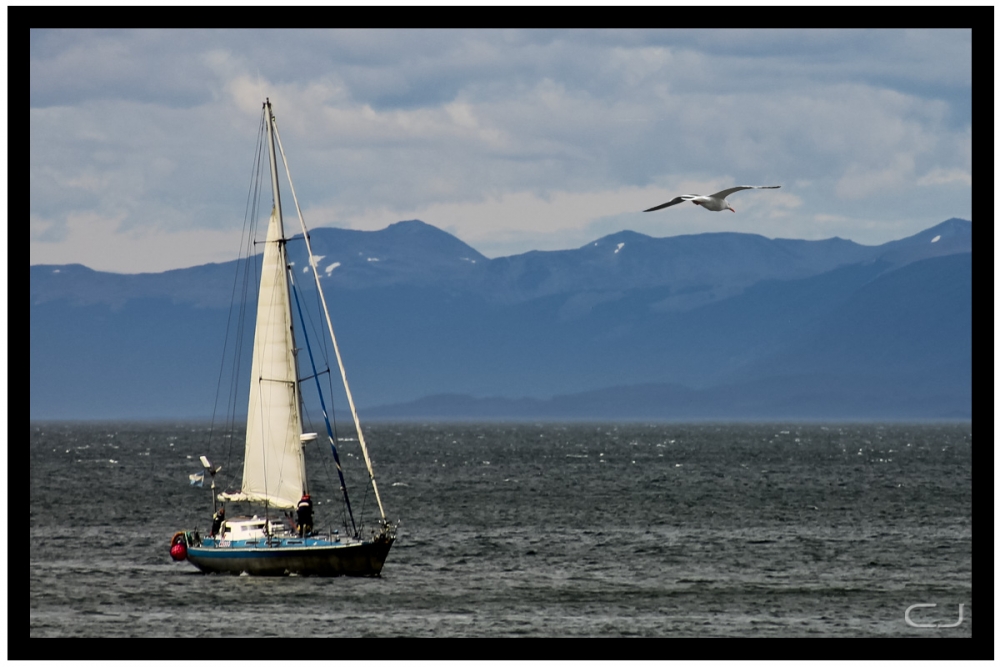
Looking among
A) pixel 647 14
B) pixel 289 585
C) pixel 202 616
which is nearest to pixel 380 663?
pixel 647 14

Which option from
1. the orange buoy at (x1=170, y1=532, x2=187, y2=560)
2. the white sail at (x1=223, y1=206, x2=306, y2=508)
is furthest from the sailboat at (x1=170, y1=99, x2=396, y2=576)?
the orange buoy at (x1=170, y1=532, x2=187, y2=560)

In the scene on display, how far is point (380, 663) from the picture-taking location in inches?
1196

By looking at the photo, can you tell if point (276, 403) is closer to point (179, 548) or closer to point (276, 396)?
point (276, 396)

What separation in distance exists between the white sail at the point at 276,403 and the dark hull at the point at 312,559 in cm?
183

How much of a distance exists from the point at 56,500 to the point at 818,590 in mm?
56262

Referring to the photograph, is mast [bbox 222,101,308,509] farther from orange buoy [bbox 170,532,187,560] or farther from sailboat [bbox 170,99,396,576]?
orange buoy [bbox 170,532,187,560]

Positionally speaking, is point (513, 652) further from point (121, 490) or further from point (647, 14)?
point (121, 490)

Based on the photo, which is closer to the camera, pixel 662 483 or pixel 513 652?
pixel 513 652

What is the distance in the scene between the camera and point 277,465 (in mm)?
56969

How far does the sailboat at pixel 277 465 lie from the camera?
56.4 metres

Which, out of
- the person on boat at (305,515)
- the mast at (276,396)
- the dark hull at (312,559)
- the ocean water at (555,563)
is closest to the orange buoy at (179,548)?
the ocean water at (555,563)

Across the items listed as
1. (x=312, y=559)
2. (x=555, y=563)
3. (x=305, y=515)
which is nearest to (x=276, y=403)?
(x=305, y=515)

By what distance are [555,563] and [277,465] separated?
1415 cm

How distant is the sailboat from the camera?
185 feet
